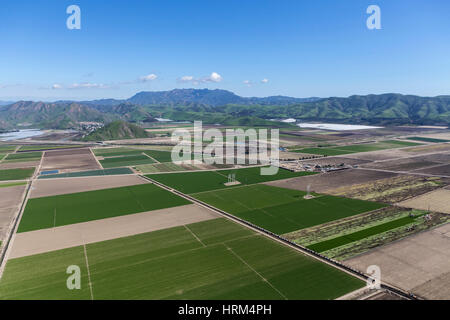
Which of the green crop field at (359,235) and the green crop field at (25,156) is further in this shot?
the green crop field at (25,156)

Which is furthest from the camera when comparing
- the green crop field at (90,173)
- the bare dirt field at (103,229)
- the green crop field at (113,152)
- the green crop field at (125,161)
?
the green crop field at (113,152)

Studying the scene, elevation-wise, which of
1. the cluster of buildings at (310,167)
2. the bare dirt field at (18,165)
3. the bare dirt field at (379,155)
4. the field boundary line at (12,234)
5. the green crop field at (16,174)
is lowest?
the field boundary line at (12,234)

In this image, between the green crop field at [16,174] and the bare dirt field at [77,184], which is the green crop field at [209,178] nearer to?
the bare dirt field at [77,184]

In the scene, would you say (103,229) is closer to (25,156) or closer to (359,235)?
(359,235)

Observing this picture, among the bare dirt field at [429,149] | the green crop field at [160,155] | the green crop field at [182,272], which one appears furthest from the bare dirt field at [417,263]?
the bare dirt field at [429,149]

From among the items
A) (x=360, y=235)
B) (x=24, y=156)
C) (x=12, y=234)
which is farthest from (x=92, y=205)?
(x=24, y=156)
